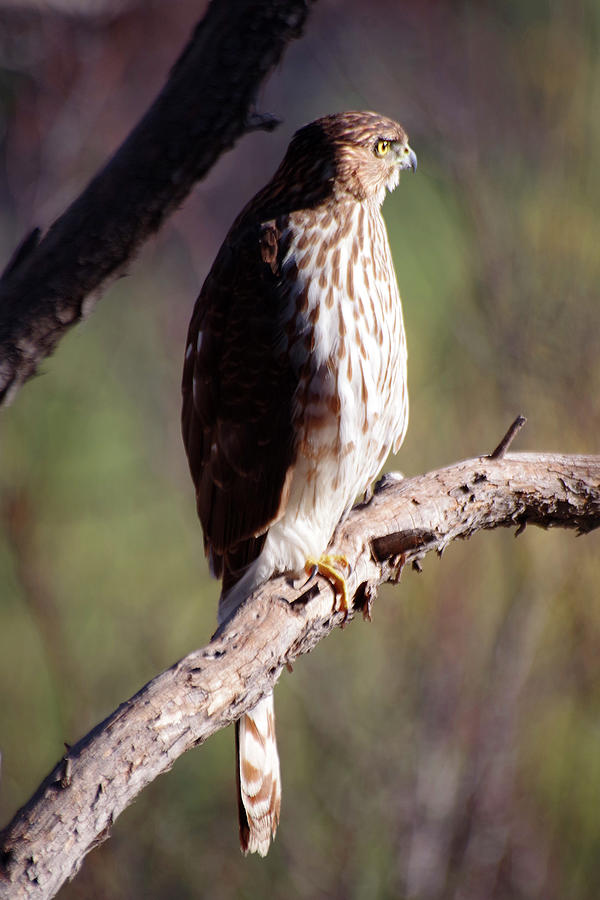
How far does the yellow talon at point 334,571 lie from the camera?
207 cm

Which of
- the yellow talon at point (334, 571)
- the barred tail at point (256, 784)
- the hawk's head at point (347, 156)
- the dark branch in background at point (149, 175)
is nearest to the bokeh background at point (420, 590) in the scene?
the hawk's head at point (347, 156)

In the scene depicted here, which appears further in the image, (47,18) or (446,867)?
(47,18)

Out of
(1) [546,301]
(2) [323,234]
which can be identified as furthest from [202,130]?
(1) [546,301]

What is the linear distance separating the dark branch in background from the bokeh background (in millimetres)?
1708

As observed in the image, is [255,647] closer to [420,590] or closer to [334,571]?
[334,571]

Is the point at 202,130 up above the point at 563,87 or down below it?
Result: below

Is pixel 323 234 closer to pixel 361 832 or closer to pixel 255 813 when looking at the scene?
pixel 255 813

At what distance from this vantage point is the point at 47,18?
409cm

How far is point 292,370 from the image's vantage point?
84.4 inches

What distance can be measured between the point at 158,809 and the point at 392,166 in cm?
261

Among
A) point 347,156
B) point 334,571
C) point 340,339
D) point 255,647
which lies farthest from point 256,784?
point 347,156

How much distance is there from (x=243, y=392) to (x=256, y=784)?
0.99m

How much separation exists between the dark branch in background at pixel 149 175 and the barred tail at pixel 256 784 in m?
1.45

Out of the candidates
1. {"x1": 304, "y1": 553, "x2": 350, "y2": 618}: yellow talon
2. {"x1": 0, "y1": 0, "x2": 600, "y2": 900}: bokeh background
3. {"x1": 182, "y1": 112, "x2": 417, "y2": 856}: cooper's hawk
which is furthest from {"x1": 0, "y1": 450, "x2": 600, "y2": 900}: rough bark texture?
{"x1": 0, "y1": 0, "x2": 600, "y2": 900}: bokeh background
